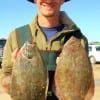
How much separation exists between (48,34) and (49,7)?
39cm

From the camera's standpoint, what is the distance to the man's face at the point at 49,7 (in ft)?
16.7

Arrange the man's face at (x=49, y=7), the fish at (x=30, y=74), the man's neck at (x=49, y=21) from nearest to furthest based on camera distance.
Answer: the fish at (x=30, y=74) → the man's face at (x=49, y=7) → the man's neck at (x=49, y=21)

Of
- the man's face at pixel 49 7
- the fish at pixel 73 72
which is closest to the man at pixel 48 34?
the man's face at pixel 49 7

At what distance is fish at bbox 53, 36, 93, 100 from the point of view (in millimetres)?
4336

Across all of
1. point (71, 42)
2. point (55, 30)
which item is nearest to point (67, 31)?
point (55, 30)

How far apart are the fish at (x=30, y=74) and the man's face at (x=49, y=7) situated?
0.85 m

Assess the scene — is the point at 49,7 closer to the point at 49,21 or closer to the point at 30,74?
the point at 49,21

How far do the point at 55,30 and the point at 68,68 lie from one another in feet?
3.49

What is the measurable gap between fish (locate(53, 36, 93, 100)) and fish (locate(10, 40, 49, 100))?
0.56 feet

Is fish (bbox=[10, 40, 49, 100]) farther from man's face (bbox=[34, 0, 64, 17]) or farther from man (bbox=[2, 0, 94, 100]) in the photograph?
man's face (bbox=[34, 0, 64, 17])

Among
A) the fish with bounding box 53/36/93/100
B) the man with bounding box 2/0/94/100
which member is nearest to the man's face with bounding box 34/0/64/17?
the man with bounding box 2/0/94/100

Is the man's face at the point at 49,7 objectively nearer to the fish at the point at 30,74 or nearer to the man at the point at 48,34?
the man at the point at 48,34

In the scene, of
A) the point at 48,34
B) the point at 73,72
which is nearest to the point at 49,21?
the point at 48,34

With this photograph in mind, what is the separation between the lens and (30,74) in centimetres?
432
